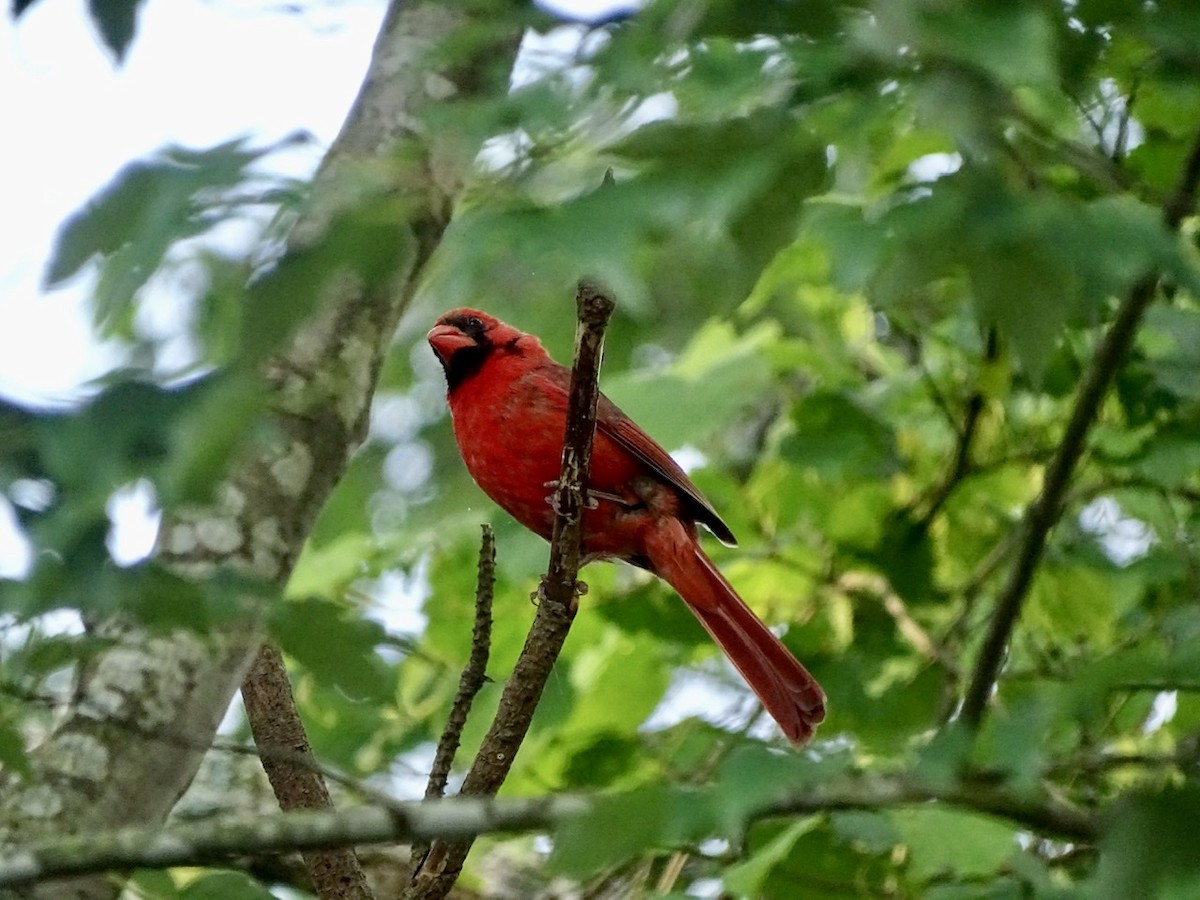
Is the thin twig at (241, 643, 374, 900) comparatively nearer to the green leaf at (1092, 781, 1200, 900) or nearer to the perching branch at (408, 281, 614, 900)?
the perching branch at (408, 281, 614, 900)

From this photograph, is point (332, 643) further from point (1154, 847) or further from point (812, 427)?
point (812, 427)

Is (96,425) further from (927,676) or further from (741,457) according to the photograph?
(741,457)

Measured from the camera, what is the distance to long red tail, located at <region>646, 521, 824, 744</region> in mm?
3623

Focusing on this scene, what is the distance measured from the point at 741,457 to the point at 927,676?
1742 millimetres

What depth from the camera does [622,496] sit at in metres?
3.90

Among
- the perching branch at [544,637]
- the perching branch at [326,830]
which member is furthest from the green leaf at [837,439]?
the perching branch at [326,830]

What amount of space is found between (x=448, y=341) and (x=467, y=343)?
51mm

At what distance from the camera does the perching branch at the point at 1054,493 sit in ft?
9.79

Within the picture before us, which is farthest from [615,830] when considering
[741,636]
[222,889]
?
[741,636]

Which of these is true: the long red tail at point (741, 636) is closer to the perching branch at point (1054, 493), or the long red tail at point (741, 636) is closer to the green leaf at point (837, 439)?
the green leaf at point (837, 439)

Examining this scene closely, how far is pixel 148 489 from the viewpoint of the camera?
→ 1.10 metres

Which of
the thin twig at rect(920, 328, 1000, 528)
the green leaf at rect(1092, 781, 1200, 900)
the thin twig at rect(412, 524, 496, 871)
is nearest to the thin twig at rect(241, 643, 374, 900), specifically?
the thin twig at rect(412, 524, 496, 871)

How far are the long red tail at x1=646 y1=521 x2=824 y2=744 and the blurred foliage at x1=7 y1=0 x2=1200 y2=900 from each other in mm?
176

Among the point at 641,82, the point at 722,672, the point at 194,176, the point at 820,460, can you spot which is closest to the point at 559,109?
the point at 641,82
